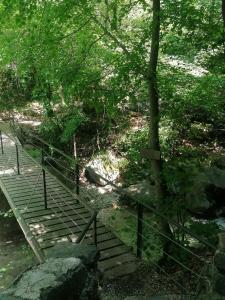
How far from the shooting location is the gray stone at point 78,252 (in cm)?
396

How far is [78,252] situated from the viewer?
4.06 m

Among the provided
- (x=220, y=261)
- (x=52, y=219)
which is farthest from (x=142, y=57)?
(x=220, y=261)

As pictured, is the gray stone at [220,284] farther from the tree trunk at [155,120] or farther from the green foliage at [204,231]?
the tree trunk at [155,120]

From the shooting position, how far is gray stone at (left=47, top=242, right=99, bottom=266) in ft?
13.0

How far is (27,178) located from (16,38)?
353cm

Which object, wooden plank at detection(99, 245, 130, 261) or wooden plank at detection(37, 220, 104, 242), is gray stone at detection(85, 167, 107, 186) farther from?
wooden plank at detection(99, 245, 130, 261)

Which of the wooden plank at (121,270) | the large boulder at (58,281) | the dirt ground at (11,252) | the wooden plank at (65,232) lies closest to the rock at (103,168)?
the dirt ground at (11,252)

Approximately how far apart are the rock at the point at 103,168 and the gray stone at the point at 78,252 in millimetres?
7318

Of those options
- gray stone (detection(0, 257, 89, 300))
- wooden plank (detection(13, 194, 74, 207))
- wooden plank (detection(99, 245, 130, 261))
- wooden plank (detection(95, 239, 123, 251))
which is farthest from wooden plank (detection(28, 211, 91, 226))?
gray stone (detection(0, 257, 89, 300))

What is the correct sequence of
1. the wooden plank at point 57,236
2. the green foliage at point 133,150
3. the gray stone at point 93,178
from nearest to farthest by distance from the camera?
the wooden plank at point 57,236 < the green foliage at point 133,150 < the gray stone at point 93,178

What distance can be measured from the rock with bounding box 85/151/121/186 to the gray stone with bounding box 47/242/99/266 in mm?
7318

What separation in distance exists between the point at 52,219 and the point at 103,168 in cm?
515

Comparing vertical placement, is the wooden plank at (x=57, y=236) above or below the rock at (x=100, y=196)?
above

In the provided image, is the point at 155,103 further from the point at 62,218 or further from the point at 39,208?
the point at 39,208
